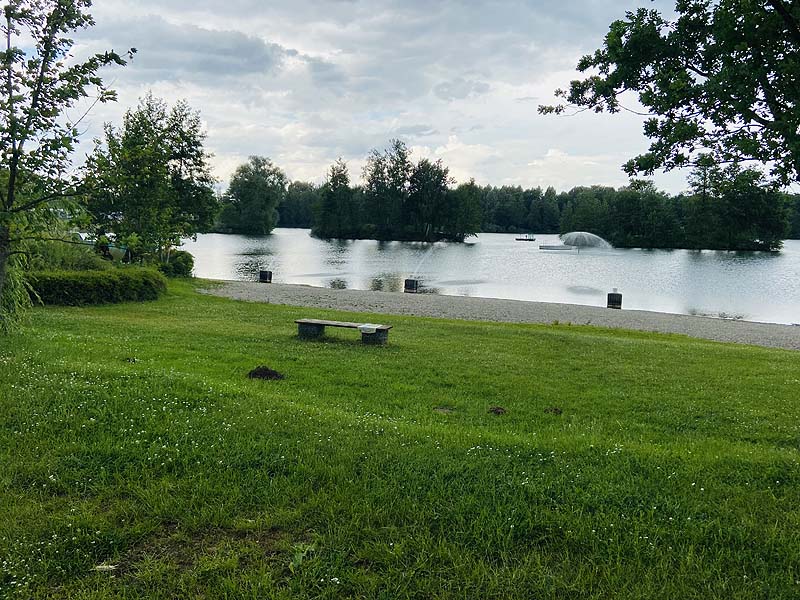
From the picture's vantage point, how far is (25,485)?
4.03 meters

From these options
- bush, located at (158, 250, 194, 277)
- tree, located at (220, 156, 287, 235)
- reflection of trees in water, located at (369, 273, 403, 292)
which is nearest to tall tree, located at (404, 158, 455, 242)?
tree, located at (220, 156, 287, 235)

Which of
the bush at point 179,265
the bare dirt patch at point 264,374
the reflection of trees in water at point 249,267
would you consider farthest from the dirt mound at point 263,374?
the reflection of trees in water at point 249,267

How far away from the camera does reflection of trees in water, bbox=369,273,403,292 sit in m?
34.3

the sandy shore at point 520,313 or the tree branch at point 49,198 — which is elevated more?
the tree branch at point 49,198

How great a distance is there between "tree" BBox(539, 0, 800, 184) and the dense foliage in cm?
9877

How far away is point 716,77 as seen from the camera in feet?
14.6

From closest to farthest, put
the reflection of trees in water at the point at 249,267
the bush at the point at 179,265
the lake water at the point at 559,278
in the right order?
the lake water at the point at 559,278 → the bush at the point at 179,265 → the reflection of trees in water at the point at 249,267

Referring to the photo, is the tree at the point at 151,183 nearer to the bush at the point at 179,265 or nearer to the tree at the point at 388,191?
the bush at the point at 179,265

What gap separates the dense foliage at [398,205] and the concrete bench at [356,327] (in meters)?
92.6

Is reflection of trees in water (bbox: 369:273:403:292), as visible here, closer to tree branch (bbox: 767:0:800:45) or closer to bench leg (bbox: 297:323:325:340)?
bench leg (bbox: 297:323:325:340)

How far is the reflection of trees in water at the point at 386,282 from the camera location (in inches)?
1351

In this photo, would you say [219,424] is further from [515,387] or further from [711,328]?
[711,328]

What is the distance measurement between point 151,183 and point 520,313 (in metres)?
18.0

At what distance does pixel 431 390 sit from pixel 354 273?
1456 inches
